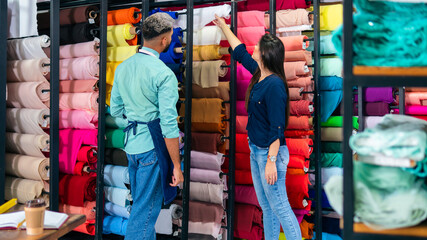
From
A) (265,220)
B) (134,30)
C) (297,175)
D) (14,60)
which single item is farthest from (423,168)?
(14,60)

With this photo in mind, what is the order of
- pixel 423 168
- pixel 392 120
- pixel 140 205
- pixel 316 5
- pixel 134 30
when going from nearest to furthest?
1. pixel 423 168
2. pixel 392 120
3. pixel 140 205
4. pixel 316 5
5. pixel 134 30

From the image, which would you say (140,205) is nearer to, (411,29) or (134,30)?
(134,30)

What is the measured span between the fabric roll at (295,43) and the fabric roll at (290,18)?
0.11 m

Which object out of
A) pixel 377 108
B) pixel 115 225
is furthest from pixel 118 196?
pixel 377 108

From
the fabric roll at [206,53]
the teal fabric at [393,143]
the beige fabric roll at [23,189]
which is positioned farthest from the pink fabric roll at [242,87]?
the teal fabric at [393,143]

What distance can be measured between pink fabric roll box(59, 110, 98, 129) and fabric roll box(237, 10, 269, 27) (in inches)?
56.6

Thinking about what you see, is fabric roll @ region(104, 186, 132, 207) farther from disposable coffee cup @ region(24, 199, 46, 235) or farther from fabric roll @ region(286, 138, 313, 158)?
disposable coffee cup @ region(24, 199, 46, 235)

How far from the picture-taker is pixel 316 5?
332 cm

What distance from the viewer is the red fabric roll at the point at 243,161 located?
3594 mm

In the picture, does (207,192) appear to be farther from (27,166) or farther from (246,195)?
(27,166)

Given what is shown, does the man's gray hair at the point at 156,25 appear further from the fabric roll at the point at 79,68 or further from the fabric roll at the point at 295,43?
the fabric roll at the point at 295,43

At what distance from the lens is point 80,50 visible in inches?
146

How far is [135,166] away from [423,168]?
204 cm

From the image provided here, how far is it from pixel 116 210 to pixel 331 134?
1.91m
